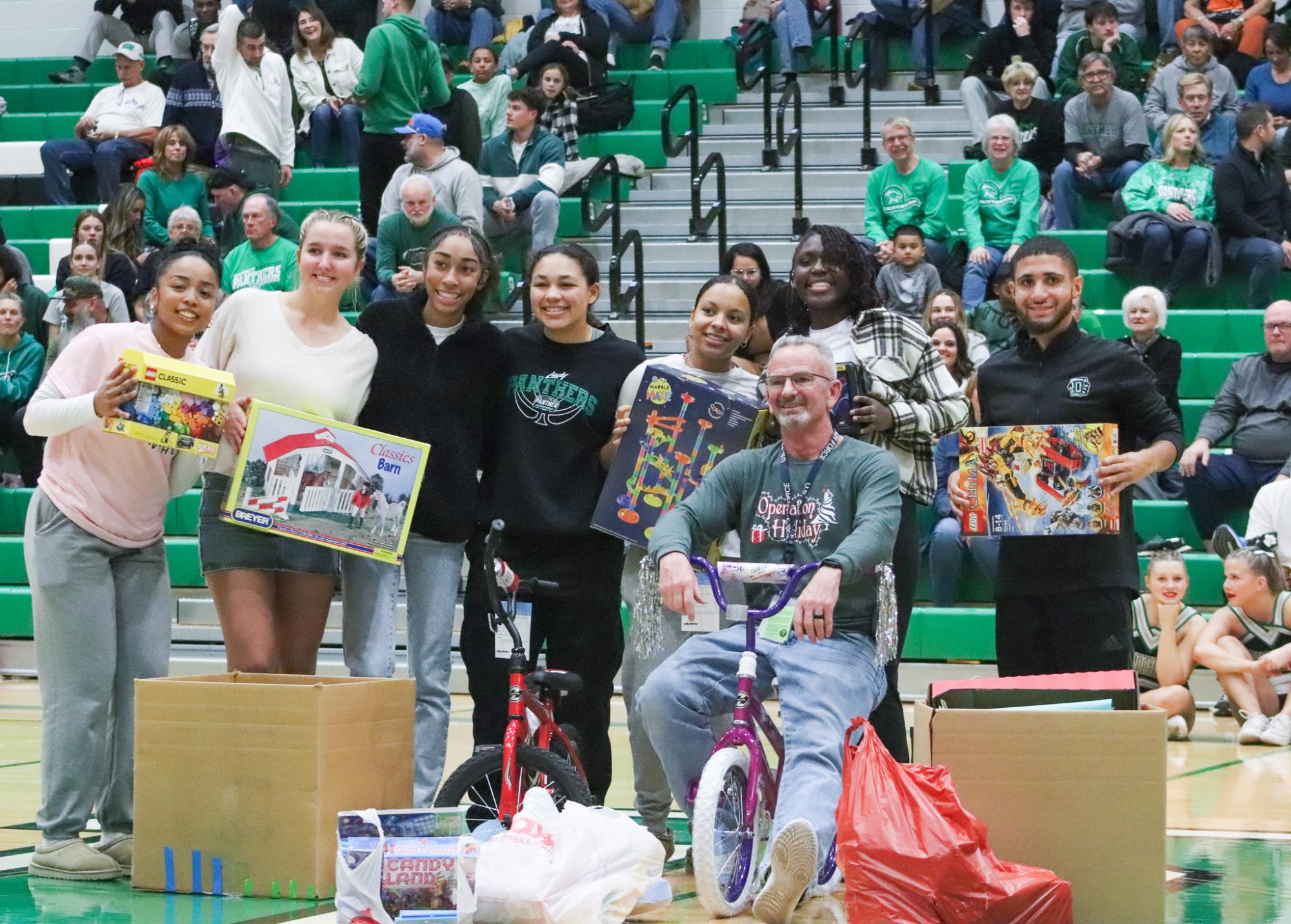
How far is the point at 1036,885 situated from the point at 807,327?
1611 mm

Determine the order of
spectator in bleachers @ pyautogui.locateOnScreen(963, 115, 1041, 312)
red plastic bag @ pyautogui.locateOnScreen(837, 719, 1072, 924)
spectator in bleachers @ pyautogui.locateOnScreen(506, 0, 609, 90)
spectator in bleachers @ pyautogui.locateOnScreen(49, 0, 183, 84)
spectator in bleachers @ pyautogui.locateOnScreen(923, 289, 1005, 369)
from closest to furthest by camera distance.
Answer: red plastic bag @ pyautogui.locateOnScreen(837, 719, 1072, 924) → spectator in bleachers @ pyautogui.locateOnScreen(923, 289, 1005, 369) → spectator in bleachers @ pyautogui.locateOnScreen(963, 115, 1041, 312) → spectator in bleachers @ pyautogui.locateOnScreen(506, 0, 609, 90) → spectator in bleachers @ pyautogui.locateOnScreen(49, 0, 183, 84)

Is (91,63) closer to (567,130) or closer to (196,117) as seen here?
(196,117)

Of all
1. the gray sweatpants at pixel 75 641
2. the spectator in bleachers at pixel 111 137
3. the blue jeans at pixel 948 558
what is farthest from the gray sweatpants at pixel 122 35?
the gray sweatpants at pixel 75 641

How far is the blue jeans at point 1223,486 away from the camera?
8367 millimetres

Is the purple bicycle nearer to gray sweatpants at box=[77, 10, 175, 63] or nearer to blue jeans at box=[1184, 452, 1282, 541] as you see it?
blue jeans at box=[1184, 452, 1282, 541]

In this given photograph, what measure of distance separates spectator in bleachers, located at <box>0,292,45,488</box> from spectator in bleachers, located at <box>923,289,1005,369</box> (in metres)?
4.91

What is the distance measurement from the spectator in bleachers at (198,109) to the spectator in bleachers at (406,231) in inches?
126

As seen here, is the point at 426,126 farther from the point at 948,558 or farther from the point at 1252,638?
the point at 1252,638

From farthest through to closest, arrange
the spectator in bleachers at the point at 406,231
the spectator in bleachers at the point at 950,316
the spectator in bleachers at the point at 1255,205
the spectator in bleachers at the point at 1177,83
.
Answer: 1. the spectator in bleachers at the point at 1177,83
2. the spectator in bleachers at the point at 1255,205
3. the spectator in bleachers at the point at 406,231
4. the spectator in bleachers at the point at 950,316

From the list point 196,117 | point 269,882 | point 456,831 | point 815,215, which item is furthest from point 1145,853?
point 196,117

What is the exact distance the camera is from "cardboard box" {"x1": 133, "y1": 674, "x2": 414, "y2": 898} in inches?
159

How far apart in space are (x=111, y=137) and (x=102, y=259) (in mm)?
2566

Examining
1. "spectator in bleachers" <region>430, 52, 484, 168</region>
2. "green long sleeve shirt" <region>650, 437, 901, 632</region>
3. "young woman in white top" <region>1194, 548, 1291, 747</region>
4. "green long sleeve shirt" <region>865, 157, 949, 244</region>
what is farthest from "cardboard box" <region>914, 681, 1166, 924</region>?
"spectator in bleachers" <region>430, 52, 484, 168</region>

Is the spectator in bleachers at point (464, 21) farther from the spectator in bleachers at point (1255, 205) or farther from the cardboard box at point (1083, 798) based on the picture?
the cardboard box at point (1083, 798)
